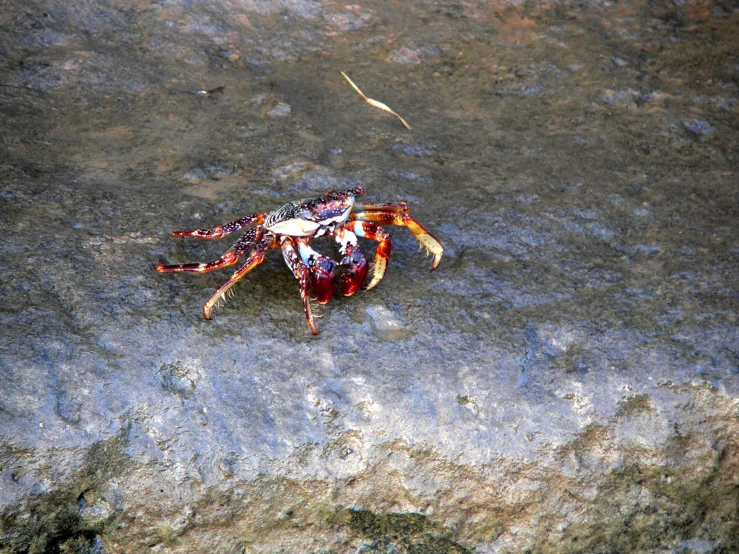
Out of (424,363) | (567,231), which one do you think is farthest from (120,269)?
(567,231)

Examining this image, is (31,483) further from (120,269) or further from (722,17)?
(722,17)

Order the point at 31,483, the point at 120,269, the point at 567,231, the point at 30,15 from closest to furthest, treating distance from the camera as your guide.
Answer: the point at 31,483 < the point at 120,269 < the point at 567,231 < the point at 30,15

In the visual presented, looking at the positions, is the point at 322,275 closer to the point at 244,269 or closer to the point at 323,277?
the point at 323,277

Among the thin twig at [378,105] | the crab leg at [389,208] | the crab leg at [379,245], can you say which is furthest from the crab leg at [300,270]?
the thin twig at [378,105]

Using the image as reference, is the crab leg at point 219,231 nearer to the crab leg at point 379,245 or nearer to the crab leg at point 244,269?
the crab leg at point 244,269

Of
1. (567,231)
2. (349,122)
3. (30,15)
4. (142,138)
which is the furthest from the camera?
(30,15)

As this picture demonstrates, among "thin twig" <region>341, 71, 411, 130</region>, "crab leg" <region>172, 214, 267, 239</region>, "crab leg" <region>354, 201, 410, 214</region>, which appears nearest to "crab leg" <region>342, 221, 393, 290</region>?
"crab leg" <region>354, 201, 410, 214</region>
